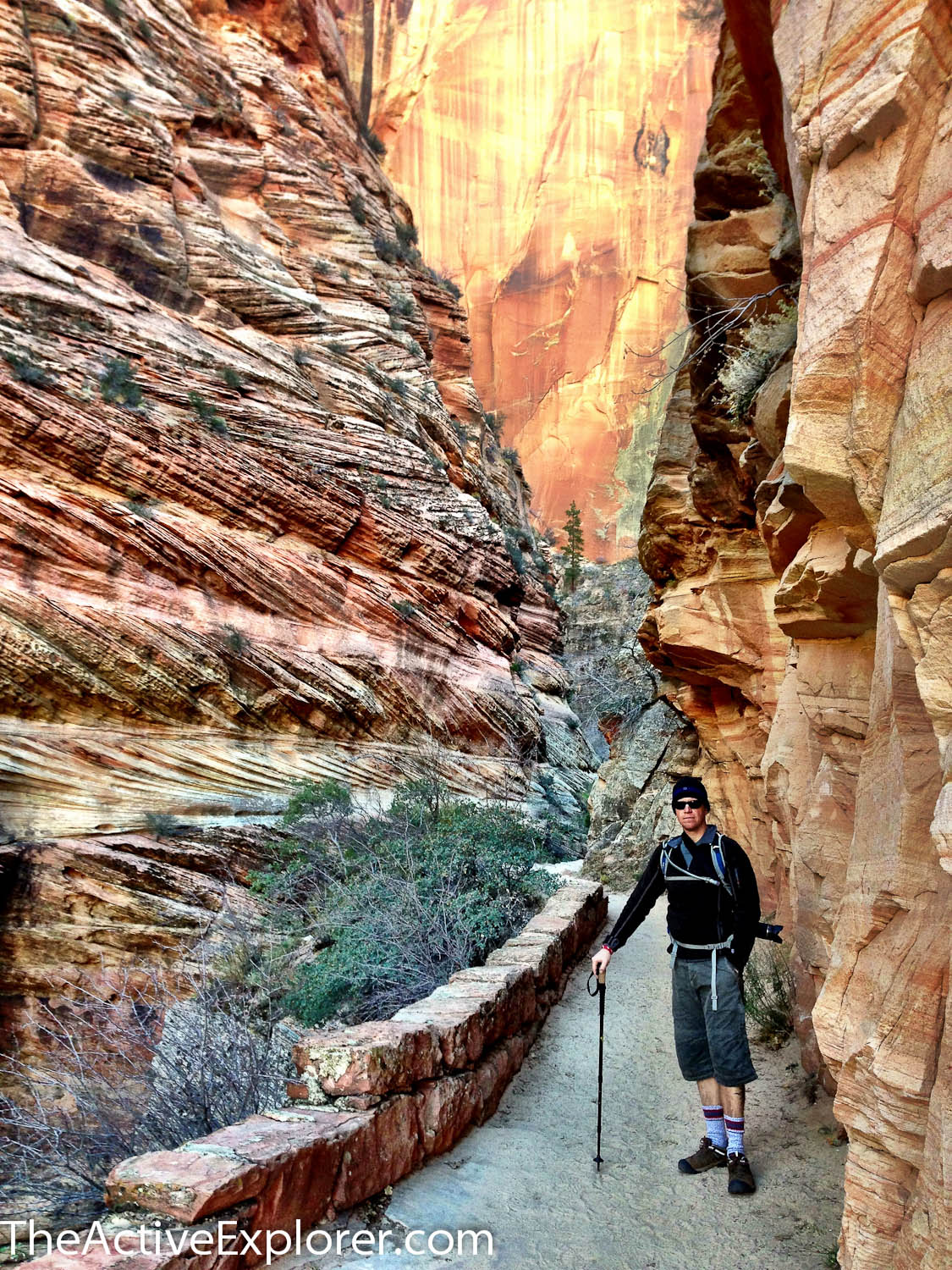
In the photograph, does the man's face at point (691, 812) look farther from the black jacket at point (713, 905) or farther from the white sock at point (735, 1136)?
the white sock at point (735, 1136)

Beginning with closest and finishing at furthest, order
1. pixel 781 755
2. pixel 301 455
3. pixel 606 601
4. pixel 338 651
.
→ pixel 781 755
pixel 338 651
pixel 301 455
pixel 606 601

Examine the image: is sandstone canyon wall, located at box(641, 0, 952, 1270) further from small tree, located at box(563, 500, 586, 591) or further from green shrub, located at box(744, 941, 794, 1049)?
small tree, located at box(563, 500, 586, 591)

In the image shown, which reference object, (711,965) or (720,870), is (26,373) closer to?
(720,870)

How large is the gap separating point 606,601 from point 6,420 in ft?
77.1

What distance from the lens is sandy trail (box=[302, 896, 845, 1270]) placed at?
347 cm

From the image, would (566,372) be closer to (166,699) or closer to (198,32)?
(198,32)

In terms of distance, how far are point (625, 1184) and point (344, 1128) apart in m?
1.44

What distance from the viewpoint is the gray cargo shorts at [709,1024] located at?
3.96 metres

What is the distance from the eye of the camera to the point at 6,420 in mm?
12602

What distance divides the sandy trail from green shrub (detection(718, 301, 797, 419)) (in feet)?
16.2

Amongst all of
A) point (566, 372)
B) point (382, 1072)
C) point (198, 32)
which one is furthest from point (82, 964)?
point (566, 372)

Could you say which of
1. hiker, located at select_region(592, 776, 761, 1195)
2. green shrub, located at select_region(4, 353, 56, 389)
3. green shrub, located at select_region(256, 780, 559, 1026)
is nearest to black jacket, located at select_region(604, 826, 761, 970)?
hiker, located at select_region(592, 776, 761, 1195)

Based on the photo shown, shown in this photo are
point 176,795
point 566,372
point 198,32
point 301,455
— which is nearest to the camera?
point 176,795

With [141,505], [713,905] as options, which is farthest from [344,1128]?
[141,505]
